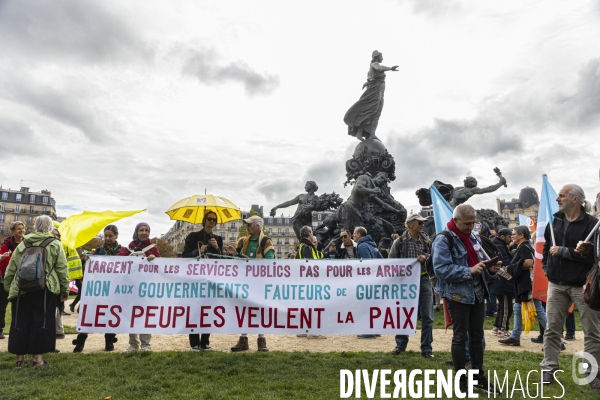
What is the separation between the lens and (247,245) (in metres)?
7.69

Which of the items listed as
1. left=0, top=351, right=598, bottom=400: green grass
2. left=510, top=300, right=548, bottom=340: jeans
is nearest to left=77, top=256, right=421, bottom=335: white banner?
left=0, top=351, right=598, bottom=400: green grass

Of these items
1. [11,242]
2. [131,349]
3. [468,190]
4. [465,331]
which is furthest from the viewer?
[468,190]

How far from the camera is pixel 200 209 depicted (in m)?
9.32

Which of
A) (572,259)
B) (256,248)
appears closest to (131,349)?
(256,248)

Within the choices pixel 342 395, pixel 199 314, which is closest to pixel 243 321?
pixel 199 314

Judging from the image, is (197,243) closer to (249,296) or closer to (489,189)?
(249,296)

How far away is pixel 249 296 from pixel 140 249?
6.44 feet

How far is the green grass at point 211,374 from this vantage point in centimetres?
518

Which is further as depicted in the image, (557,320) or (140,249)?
(140,249)

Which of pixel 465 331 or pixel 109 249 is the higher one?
pixel 109 249

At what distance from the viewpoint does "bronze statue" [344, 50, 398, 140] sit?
73.0ft

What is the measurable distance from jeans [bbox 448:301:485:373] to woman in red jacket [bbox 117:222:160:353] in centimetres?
439

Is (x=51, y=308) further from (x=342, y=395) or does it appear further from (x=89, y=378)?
(x=342, y=395)

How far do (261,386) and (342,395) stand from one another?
3.14 ft
